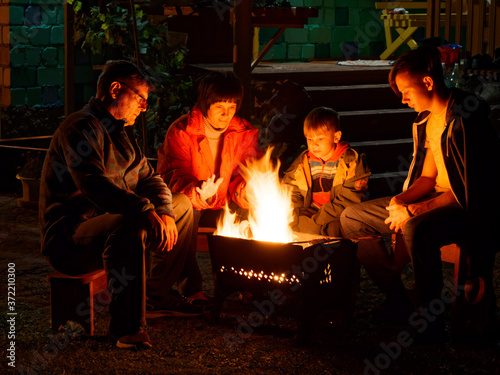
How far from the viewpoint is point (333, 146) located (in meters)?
5.64

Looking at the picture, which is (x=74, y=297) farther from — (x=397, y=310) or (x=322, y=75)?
(x=322, y=75)

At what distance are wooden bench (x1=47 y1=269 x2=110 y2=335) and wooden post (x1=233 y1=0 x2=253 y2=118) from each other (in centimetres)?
327

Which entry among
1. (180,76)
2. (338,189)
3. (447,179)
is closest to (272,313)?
(338,189)

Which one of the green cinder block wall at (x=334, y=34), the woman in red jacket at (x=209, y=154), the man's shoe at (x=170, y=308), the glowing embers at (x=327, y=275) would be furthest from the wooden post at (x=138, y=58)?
the green cinder block wall at (x=334, y=34)

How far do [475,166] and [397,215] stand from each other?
2.08ft

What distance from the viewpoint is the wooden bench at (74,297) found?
487 centimetres

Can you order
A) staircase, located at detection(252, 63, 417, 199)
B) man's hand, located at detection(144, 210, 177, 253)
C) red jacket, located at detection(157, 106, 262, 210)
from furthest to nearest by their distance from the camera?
1. staircase, located at detection(252, 63, 417, 199)
2. red jacket, located at detection(157, 106, 262, 210)
3. man's hand, located at detection(144, 210, 177, 253)

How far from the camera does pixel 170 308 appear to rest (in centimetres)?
539

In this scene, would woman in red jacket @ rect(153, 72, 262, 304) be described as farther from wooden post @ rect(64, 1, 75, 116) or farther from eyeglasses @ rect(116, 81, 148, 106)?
wooden post @ rect(64, 1, 75, 116)

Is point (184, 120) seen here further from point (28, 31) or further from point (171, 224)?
point (28, 31)

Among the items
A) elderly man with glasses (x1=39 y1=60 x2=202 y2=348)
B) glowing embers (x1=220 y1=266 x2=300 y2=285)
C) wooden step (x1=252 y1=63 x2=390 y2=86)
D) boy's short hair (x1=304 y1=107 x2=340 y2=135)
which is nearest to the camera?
elderly man with glasses (x1=39 y1=60 x2=202 y2=348)

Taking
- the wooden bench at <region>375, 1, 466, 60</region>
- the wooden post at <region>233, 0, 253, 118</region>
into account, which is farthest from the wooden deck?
the wooden bench at <region>375, 1, 466, 60</region>

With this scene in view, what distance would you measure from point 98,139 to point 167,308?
1382mm

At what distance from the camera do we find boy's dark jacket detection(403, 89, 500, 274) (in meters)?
4.80
